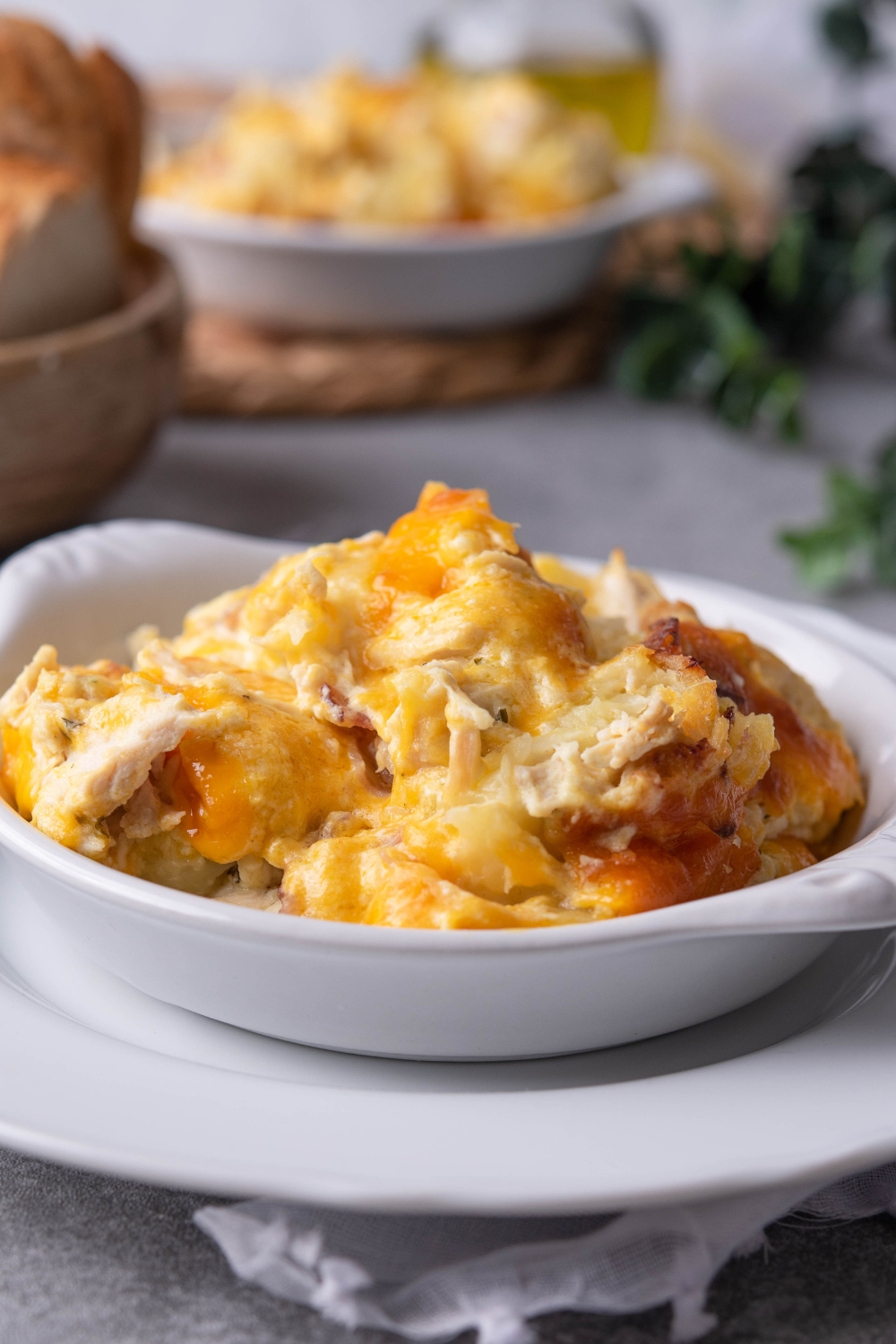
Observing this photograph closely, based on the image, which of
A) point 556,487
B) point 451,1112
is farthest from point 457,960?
point 556,487

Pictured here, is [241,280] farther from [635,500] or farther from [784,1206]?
[784,1206]

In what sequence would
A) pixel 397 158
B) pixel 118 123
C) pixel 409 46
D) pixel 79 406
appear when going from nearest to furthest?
pixel 79 406 → pixel 118 123 → pixel 397 158 → pixel 409 46

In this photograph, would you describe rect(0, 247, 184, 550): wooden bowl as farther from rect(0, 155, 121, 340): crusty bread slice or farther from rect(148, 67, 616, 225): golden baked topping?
rect(148, 67, 616, 225): golden baked topping

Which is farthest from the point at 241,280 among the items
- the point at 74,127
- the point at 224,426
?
the point at 74,127

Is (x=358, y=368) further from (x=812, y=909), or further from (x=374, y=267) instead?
(x=812, y=909)

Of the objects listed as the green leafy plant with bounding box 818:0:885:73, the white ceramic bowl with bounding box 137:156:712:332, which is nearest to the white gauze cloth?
the white ceramic bowl with bounding box 137:156:712:332
